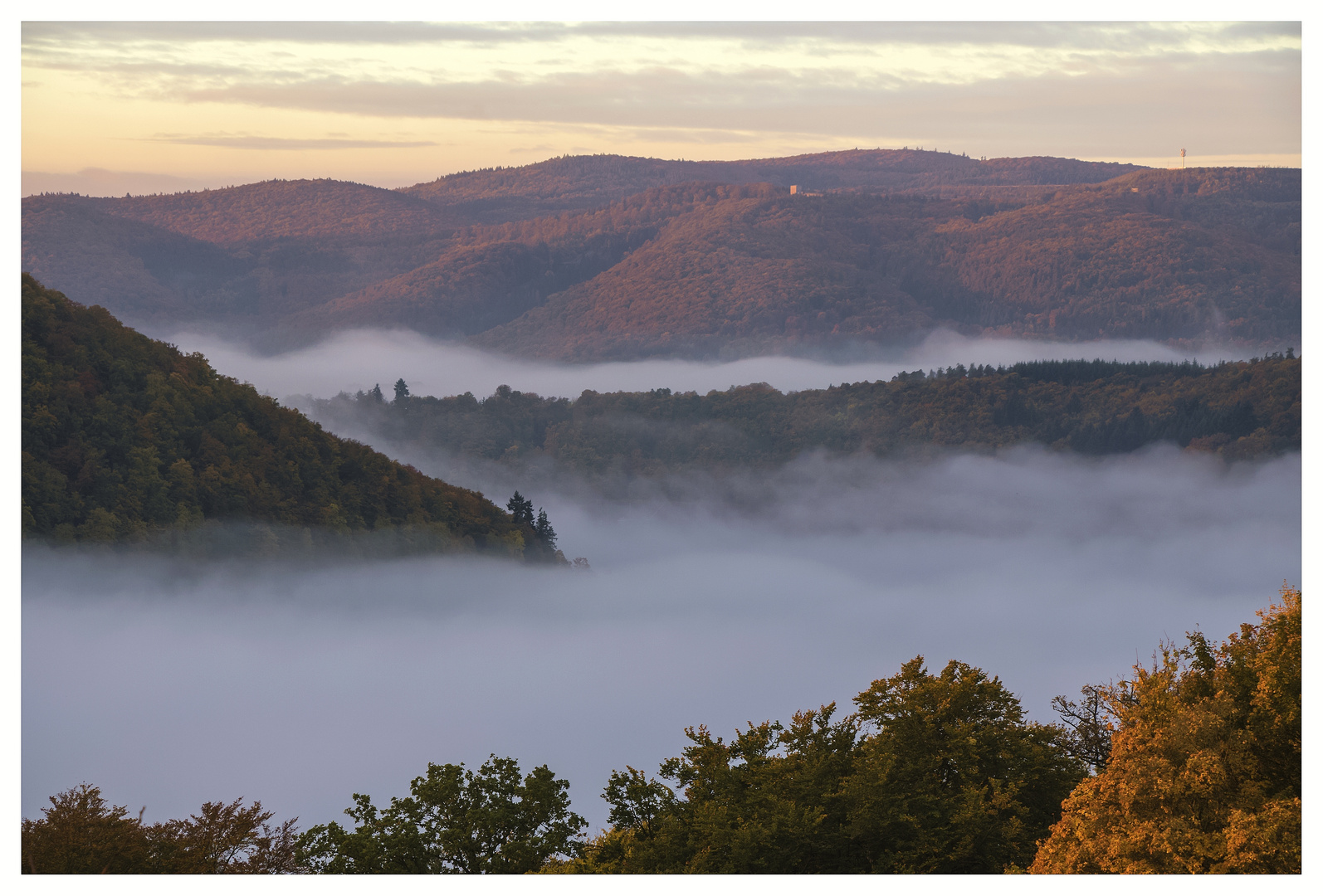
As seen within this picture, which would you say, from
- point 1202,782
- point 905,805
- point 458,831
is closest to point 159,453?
point 458,831

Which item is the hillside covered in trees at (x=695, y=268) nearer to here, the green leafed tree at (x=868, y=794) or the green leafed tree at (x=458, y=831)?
the green leafed tree at (x=868, y=794)

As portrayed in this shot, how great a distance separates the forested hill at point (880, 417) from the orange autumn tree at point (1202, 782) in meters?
63.7

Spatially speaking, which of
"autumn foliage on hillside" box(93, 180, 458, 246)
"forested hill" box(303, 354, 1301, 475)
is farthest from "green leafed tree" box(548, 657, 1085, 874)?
"autumn foliage on hillside" box(93, 180, 458, 246)

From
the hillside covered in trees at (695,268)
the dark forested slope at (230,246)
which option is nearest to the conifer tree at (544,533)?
the dark forested slope at (230,246)

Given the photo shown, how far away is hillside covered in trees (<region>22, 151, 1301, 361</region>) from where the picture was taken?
472ft

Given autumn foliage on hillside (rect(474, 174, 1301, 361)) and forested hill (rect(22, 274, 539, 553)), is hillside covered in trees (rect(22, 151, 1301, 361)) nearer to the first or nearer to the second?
autumn foliage on hillside (rect(474, 174, 1301, 361))

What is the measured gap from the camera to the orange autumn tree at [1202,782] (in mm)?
13945

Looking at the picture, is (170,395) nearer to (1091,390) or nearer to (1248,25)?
(1248,25)

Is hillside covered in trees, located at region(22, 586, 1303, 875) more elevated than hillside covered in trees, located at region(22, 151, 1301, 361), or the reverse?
hillside covered in trees, located at region(22, 151, 1301, 361)

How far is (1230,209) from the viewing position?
6038 inches

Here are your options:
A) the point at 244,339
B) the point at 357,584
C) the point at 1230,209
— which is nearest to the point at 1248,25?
the point at 357,584

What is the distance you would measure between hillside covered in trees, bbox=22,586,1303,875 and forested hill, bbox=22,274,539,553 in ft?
73.0

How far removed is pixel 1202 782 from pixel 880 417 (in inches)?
3689

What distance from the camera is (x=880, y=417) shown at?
107m
